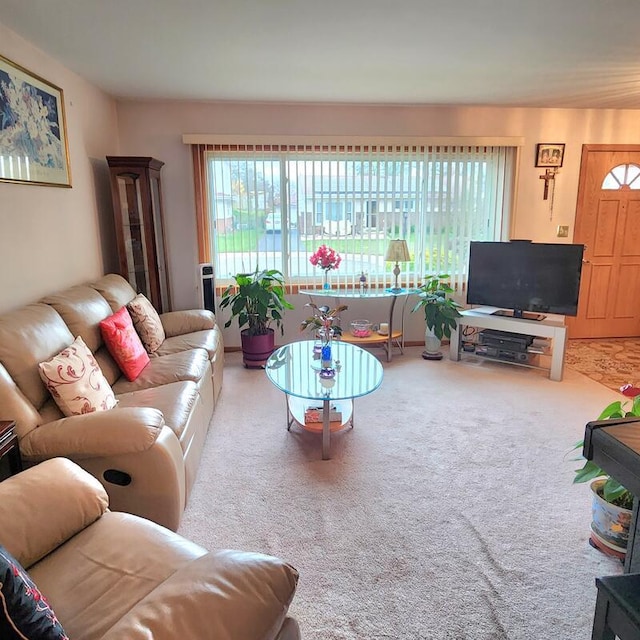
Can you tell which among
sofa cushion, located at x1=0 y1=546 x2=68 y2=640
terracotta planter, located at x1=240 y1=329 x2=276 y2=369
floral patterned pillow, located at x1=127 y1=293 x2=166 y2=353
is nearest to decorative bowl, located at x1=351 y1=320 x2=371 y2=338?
terracotta planter, located at x1=240 y1=329 x2=276 y2=369

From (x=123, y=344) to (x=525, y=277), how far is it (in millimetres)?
3316

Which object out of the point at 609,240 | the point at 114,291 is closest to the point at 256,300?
the point at 114,291

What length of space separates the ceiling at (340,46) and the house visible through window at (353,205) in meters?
0.65

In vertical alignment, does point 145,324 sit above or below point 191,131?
below

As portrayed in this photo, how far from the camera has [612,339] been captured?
207 inches

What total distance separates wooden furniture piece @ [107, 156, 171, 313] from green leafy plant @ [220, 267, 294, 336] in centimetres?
65

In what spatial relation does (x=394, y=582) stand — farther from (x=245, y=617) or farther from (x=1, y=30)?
(x=1, y=30)

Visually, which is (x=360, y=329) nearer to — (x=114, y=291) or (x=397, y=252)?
(x=397, y=252)

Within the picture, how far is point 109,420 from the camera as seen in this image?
1933 mm

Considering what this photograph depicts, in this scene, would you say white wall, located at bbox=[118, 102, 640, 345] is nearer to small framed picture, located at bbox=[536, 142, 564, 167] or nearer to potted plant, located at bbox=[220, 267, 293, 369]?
small framed picture, located at bbox=[536, 142, 564, 167]

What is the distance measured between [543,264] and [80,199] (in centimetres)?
374

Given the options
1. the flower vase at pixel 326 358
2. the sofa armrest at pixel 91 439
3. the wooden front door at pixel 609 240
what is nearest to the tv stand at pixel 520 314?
the wooden front door at pixel 609 240

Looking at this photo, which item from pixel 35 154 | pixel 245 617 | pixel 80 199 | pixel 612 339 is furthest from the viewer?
pixel 612 339

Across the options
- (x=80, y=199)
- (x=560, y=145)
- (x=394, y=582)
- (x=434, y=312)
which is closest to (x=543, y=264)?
(x=434, y=312)
